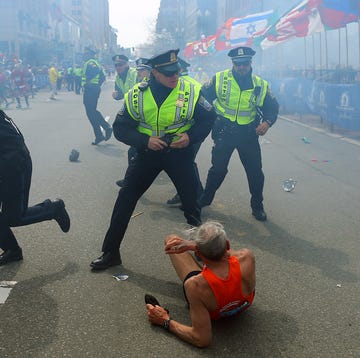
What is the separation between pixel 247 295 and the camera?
312 cm

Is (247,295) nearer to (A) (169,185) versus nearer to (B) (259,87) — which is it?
(B) (259,87)

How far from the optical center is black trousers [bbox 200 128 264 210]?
18.0ft

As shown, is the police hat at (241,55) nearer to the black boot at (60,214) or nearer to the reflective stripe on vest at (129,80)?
the black boot at (60,214)

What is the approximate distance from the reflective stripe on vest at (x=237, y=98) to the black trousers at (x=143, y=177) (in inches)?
59.0

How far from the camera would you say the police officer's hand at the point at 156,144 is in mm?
3785

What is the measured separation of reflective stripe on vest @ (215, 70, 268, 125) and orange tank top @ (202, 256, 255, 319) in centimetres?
268

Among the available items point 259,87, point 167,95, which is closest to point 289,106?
point 259,87

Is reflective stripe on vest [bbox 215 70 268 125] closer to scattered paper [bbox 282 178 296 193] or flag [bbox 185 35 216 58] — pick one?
scattered paper [bbox 282 178 296 193]

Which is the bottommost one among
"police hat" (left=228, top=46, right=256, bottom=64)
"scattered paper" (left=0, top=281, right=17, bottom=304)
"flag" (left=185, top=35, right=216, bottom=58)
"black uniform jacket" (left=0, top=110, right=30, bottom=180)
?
"scattered paper" (left=0, top=281, right=17, bottom=304)

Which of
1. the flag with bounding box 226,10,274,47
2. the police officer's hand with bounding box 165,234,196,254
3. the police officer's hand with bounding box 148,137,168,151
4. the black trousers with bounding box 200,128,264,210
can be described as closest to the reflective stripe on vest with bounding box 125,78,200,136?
the police officer's hand with bounding box 148,137,168,151

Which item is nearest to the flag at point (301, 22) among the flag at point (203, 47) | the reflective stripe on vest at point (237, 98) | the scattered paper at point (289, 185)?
the scattered paper at point (289, 185)

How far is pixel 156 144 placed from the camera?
3785mm

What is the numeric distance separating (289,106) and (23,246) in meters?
14.4

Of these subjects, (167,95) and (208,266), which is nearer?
(208,266)
